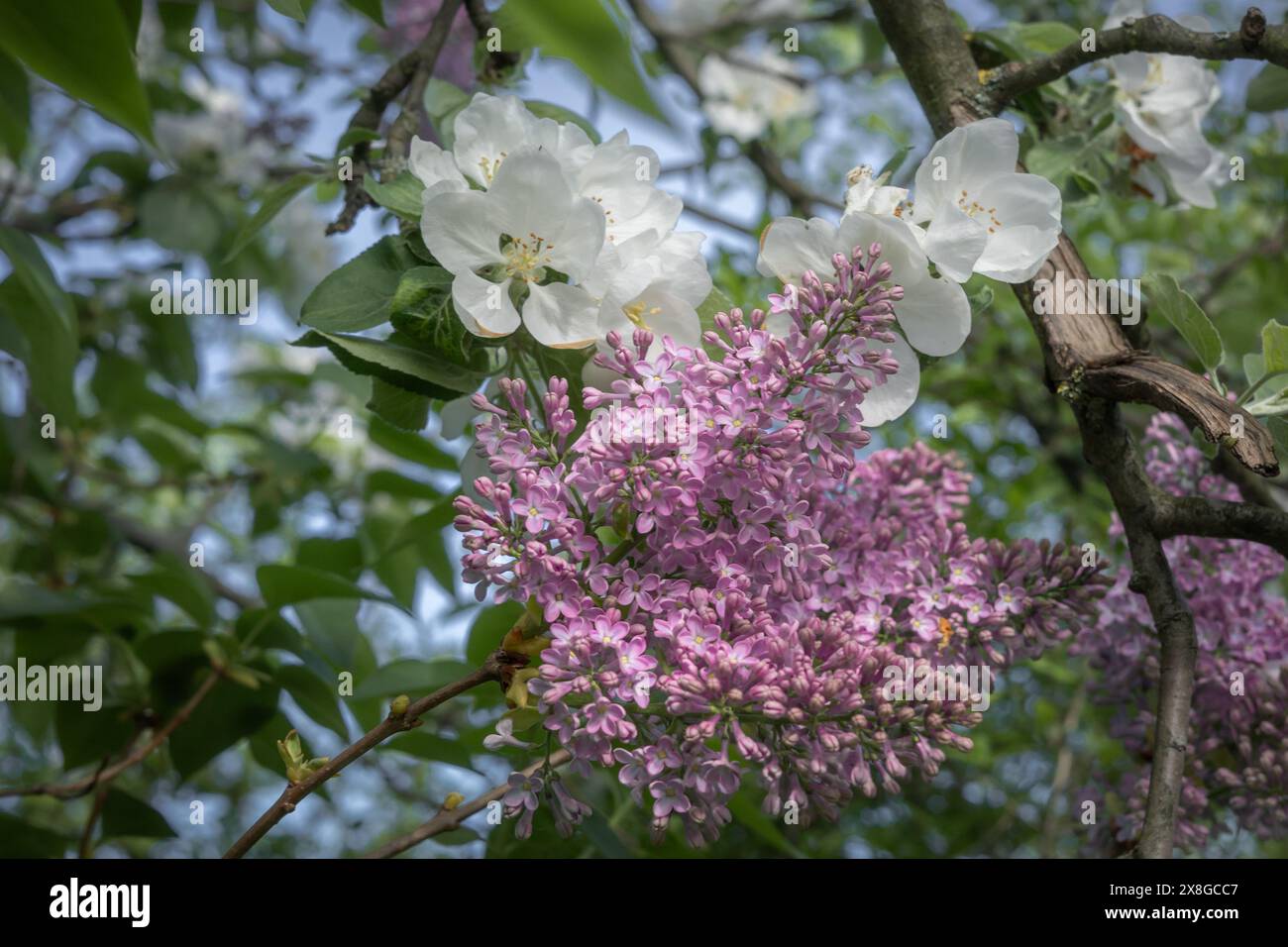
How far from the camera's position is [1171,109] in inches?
40.8

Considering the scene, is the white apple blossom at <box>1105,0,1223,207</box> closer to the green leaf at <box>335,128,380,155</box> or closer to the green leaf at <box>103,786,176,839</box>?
the green leaf at <box>335,128,380,155</box>

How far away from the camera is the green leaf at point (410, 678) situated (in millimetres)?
1093

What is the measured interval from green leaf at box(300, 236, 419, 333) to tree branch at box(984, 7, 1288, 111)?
0.46m

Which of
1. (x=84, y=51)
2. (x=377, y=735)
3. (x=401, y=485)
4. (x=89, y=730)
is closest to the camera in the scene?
(x=84, y=51)

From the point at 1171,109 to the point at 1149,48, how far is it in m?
0.22

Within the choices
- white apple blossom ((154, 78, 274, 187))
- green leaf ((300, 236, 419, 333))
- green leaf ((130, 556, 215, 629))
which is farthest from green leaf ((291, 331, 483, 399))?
white apple blossom ((154, 78, 274, 187))

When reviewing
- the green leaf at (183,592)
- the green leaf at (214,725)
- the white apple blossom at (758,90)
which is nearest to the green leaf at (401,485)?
the green leaf at (183,592)

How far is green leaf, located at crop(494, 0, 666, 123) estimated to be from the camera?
1.13ft

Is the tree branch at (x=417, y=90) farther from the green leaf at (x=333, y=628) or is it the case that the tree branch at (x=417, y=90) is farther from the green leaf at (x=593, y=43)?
the green leaf at (x=593, y=43)

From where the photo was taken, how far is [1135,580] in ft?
2.62

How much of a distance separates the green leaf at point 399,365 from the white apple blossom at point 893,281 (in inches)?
8.5

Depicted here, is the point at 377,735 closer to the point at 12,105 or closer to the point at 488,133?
the point at 488,133

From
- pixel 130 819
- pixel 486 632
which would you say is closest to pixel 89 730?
pixel 130 819
